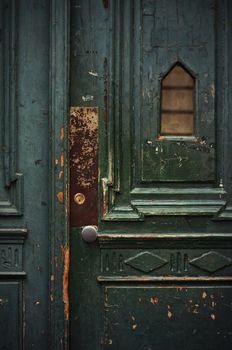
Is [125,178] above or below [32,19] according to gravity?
below

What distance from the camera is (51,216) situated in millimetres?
2740

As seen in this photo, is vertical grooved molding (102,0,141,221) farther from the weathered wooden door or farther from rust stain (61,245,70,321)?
rust stain (61,245,70,321)

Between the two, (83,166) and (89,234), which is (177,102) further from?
(89,234)

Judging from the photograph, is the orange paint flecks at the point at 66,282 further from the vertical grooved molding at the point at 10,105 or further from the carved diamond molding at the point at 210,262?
the carved diamond molding at the point at 210,262

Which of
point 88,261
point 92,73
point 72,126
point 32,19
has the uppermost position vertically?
point 32,19

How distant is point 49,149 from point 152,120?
1.76 ft

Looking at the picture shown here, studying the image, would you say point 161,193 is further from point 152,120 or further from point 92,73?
point 92,73

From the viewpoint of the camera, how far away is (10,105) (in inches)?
109

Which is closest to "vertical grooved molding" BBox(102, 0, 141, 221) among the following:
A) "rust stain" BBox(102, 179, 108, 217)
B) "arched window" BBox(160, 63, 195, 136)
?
"rust stain" BBox(102, 179, 108, 217)

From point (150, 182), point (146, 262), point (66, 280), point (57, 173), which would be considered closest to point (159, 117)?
point (150, 182)

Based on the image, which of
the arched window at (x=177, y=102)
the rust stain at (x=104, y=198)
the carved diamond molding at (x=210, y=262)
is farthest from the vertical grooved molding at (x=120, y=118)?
the carved diamond molding at (x=210, y=262)

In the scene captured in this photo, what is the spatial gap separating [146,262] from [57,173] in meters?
0.63

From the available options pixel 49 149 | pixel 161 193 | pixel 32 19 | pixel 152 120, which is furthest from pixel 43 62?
pixel 161 193

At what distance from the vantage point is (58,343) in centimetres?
275
